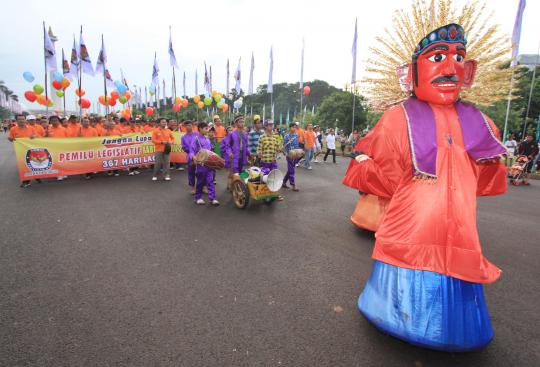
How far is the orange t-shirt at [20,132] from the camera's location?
7836mm

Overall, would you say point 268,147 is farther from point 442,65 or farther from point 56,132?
point 56,132

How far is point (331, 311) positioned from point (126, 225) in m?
3.69

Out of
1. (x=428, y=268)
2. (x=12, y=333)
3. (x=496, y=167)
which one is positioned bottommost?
(x=12, y=333)

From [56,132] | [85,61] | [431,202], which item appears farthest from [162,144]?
[85,61]

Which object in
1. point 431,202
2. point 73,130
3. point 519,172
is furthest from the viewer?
point 519,172

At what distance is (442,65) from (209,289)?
2875mm

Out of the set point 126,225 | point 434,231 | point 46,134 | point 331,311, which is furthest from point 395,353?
point 46,134

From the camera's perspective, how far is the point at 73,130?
29.5 ft

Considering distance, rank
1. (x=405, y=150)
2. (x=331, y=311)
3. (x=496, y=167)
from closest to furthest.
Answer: (x=405, y=150) < (x=496, y=167) < (x=331, y=311)

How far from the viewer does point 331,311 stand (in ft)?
9.13

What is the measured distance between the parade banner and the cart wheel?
491cm

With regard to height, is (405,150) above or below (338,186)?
above

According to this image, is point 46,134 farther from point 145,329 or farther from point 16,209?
point 145,329

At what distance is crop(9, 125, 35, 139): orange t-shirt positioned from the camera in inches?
309
